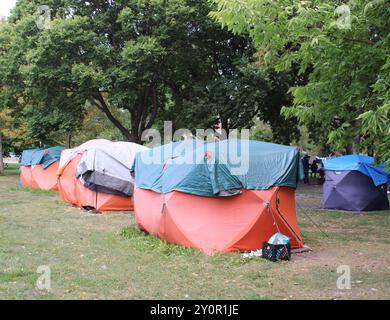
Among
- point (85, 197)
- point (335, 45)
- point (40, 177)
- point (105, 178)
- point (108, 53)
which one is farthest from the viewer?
point (40, 177)

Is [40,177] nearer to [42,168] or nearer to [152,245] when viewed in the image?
[42,168]

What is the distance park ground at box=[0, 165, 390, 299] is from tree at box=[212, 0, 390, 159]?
7.55 feet

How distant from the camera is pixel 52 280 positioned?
707cm

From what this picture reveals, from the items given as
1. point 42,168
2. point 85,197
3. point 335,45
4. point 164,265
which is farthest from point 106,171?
point 335,45

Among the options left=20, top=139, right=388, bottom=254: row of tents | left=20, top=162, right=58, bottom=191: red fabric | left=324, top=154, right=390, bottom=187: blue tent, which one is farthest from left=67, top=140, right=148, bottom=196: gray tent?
left=324, top=154, right=390, bottom=187: blue tent

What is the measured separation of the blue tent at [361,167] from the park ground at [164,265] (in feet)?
10.1

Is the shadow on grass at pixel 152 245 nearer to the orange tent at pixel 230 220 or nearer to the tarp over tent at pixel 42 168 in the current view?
the orange tent at pixel 230 220

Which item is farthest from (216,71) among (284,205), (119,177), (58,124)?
(284,205)

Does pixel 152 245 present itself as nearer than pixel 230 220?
No

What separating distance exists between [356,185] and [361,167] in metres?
0.64

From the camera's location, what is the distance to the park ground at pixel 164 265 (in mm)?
6619

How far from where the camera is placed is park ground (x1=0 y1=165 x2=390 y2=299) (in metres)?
6.62

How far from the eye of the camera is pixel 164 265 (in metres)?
8.16

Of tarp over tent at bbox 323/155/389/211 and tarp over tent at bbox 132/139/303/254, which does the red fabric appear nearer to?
tarp over tent at bbox 323/155/389/211
